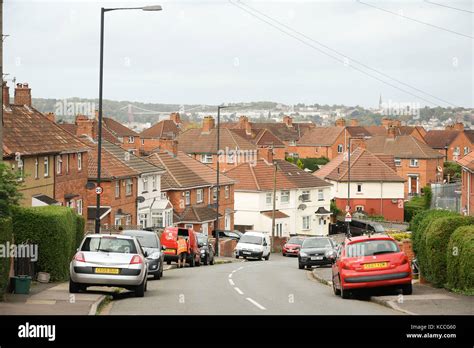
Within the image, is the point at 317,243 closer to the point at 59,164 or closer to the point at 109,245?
the point at 59,164

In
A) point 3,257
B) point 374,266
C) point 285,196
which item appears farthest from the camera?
point 285,196

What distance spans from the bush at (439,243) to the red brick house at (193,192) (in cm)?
4308

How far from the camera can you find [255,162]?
82000mm

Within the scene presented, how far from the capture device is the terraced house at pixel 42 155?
40906mm

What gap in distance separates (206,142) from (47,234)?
8761cm

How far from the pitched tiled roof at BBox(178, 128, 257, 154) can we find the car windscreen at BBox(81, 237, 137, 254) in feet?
289

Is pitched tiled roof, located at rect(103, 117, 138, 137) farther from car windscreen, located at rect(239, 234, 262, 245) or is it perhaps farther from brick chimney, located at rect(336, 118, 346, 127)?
car windscreen, located at rect(239, 234, 262, 245)

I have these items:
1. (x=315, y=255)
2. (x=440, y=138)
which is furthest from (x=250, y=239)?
(x=440, y=138)

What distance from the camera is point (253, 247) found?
54281 mm

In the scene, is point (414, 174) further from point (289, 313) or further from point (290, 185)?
point (289, 313)

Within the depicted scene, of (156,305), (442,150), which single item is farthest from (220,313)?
(442,150)
